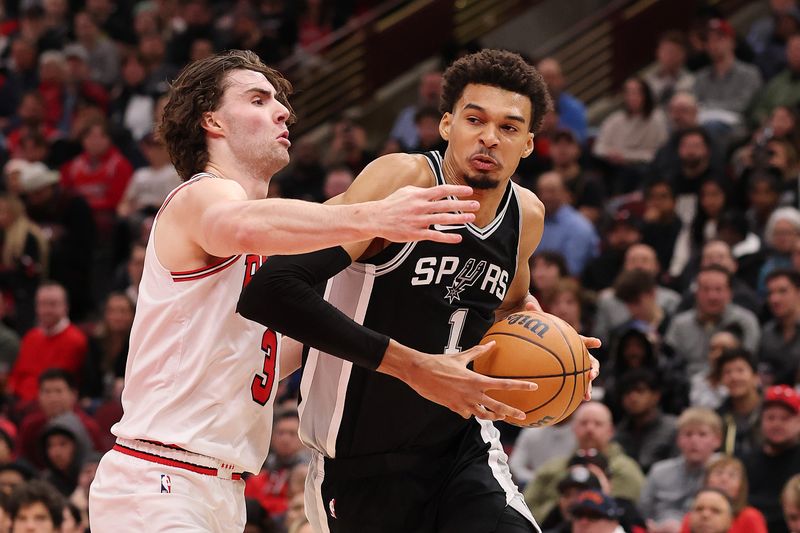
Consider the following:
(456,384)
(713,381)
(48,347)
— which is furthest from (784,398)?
(48,347)

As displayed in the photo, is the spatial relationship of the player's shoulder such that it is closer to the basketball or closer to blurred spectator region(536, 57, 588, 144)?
the basketball

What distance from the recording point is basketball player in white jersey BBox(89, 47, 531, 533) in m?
4.52

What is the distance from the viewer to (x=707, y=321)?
10.8 m

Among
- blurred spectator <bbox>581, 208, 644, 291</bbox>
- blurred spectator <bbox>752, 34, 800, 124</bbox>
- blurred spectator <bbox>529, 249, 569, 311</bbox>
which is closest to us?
blurred spectator <bbox>529, 249, 569, 311</bbox>

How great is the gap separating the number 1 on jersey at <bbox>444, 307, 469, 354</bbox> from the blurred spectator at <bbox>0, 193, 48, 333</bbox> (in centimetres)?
936

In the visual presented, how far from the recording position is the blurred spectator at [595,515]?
8234mm

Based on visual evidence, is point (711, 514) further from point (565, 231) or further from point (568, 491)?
point (565, 231)

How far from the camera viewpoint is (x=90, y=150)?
49.6ft

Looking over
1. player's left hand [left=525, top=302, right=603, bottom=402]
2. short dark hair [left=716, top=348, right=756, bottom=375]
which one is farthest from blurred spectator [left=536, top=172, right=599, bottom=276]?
player's left hand [left=525, top=302, right=603, bottom=402]

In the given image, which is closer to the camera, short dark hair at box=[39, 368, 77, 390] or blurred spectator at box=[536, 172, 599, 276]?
→ short dark hair at box=[39, 368, 77, 390]

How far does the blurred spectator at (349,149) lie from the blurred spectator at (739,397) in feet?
19.2

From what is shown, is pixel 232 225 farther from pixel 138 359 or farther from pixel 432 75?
pixel 432 75

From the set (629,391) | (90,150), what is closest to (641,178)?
(629,391)

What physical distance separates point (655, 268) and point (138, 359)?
7561mm
